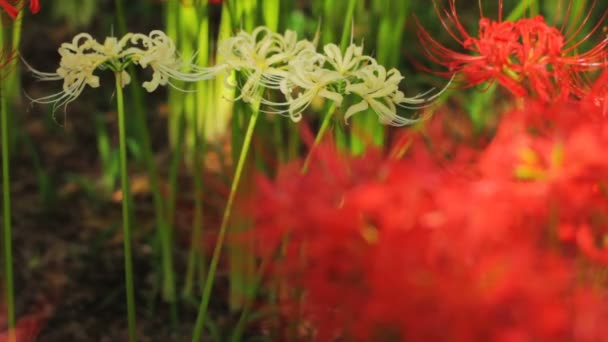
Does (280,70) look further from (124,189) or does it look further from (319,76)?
(124,189)

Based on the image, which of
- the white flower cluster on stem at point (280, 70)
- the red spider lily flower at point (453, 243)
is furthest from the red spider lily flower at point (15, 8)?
the red spider lily flower at point (453, 243)

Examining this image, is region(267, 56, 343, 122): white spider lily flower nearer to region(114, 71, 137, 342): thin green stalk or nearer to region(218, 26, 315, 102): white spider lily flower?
region(218, 26, 315, 102): white spider lily flower

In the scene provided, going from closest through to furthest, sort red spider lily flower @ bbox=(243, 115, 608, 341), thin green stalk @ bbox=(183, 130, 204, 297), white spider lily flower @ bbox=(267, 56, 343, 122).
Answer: red spider lily flower @ bbox=(243, 115, 608, 341), white spider lily flower @ bbox=(267, 56, 343, 122), thin green stalk @ bbox=(183, 130, 204, 297)

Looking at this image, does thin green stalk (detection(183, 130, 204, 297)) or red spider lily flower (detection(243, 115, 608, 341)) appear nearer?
red spider lily flower (detection(243, 115, 608, 341))

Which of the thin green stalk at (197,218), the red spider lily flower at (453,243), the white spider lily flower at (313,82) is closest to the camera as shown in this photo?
the red spider lily flower at (453,243)

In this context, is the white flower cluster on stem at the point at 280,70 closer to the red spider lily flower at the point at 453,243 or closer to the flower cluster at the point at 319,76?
the flower cluster at the point at 319,76

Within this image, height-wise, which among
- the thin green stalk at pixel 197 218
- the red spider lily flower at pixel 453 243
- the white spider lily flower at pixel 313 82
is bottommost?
the thin green stalk at pixel 197 218

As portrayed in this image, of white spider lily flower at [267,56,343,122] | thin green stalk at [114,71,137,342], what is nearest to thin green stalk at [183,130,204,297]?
thin green stalk at [114,71,137,342]

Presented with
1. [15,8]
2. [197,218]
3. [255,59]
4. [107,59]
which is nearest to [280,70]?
[255,59]

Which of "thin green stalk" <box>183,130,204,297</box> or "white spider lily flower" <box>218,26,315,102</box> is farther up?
"white spider lily flower" <box>218,26,315,102</box>
